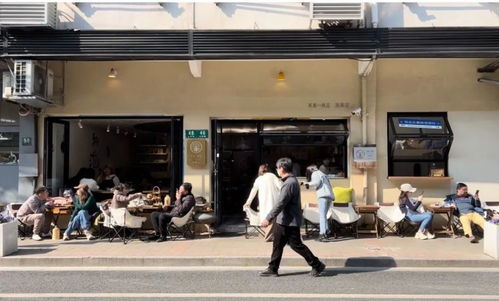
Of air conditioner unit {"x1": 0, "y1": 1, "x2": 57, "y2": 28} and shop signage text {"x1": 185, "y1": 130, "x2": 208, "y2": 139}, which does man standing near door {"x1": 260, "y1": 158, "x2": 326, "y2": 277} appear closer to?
shop signage text {"x1": 185, "y1": 130, "x2": 208, "y2": 139}

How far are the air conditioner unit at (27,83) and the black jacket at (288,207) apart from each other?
5.60 m

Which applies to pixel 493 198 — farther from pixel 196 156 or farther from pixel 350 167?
pixel 196 156

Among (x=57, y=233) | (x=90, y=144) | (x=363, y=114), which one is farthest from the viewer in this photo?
(x=90, y=144)

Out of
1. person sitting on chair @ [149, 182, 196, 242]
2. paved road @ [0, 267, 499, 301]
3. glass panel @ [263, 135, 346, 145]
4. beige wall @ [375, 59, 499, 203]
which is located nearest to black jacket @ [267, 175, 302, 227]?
paved road @ [0, 267, 499, 301]

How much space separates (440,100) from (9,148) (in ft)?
30.9

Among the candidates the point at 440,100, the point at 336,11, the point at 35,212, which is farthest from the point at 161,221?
the point at 440,100

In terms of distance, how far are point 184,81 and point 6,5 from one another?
3.70m

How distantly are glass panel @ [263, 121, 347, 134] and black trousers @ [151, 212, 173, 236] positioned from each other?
300cm

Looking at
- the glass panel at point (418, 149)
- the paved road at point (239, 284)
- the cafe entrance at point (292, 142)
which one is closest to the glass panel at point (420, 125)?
the glass panel at point (418, 149)

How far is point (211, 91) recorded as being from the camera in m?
11.2

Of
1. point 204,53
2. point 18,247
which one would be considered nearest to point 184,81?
point 204,53

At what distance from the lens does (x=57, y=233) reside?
1025cm

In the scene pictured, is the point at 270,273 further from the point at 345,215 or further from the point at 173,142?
the point at 173,142

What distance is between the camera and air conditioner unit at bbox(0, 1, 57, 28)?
9461 mm
